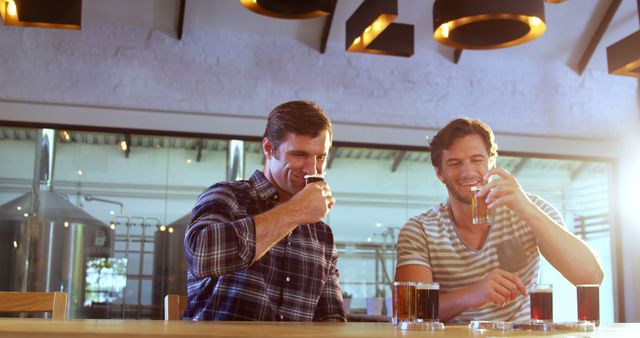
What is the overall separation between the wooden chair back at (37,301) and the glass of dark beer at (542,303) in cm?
135

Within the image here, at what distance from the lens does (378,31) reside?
3811 mm

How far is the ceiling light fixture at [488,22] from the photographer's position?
2748 millimetres

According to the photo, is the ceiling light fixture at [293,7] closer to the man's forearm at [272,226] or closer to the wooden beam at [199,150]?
the man's forearm at [272,226]

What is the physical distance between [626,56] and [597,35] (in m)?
1.60

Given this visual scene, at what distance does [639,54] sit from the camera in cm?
388

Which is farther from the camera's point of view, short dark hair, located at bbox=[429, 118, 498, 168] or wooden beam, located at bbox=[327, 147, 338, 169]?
wooden beam, located at bbox=[327, 147, 338, 169]

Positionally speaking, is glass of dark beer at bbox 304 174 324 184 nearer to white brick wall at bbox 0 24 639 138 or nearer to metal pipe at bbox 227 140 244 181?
white brick wall at bbox 0 24 639 138

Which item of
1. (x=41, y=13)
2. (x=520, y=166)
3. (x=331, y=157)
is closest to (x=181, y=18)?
(x=331, y=157)

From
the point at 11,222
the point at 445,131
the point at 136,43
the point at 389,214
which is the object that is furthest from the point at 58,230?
the point at 445,131

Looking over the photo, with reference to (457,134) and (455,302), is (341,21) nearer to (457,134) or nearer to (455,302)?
(457,134)

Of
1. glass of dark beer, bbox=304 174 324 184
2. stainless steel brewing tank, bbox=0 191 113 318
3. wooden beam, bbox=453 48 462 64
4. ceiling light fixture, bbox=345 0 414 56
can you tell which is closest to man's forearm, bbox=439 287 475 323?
glass of dark beer, bbox=304 174 324 184

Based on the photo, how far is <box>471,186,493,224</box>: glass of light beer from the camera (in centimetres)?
224

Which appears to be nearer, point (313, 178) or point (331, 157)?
point (313, 178)

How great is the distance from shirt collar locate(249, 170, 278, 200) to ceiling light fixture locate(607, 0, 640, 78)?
7.93 feet
